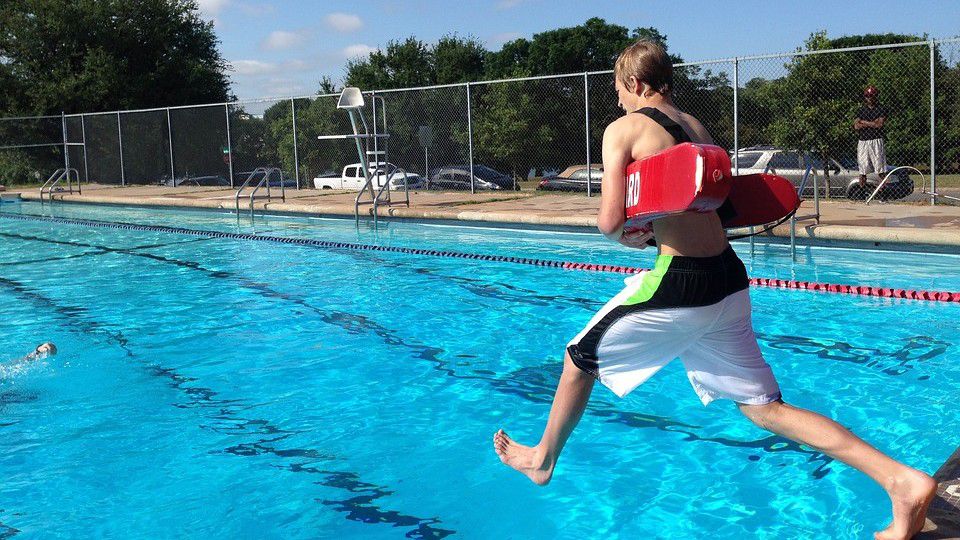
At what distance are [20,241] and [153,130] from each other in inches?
455

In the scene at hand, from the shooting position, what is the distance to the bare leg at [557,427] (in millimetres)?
2959

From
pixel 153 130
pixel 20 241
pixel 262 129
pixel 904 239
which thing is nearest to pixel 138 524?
pixel 904 239

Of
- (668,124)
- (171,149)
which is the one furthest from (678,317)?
(171,149)

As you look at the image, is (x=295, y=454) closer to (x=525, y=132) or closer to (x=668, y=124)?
(x=668, y=124)

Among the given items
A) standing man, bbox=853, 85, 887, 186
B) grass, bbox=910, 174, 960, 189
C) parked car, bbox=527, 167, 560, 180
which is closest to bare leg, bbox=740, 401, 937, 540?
standing man, bbox=853, 85, 887, 186

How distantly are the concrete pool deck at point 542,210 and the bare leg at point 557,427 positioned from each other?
23.7 ft

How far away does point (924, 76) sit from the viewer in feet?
69.5

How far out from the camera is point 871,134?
1287cm

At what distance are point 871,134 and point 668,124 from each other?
444 inches

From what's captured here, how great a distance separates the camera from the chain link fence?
760 inches

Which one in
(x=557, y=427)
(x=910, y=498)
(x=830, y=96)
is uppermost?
(x=830, y=96)

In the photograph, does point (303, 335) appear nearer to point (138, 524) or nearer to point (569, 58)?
point (138, 524)

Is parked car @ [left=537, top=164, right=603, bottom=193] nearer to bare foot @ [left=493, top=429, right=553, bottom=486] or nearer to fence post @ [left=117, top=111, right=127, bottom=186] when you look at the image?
fence post @ [left=117, top=111, right=127, bottom=186]

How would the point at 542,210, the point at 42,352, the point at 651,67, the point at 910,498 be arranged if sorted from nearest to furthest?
the point at 910,498, the point at 651,67, the point at 42,352, the point at 542,210
